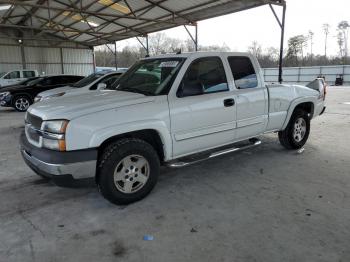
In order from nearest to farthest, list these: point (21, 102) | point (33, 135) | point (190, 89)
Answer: point (33, 135) → point (190, 89) → point (21, 102)

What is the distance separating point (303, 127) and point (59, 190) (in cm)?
453

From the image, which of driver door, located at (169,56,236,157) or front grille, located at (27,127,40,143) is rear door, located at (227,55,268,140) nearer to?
driver door, located at (169,56,236,157)

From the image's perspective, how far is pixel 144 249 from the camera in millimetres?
2688

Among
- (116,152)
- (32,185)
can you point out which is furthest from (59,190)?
(116,152)

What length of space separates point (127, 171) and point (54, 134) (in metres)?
0.92

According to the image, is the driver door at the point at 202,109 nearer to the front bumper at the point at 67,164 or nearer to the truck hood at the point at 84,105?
the truck hood at the point at 84,105

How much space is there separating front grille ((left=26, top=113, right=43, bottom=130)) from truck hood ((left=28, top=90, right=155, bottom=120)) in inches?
1.9

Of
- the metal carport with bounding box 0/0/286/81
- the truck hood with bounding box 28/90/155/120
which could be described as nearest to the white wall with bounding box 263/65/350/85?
the metal carport with bounding box 0/0/286/81

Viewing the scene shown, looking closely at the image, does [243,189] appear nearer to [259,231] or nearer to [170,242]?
[259,231]

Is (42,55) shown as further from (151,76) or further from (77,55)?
(151,76)

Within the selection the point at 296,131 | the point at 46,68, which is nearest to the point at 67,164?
the point at 296,131

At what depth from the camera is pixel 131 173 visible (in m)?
3.49

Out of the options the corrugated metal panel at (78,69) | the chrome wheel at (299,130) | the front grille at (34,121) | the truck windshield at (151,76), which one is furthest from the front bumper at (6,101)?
the corrugated metal panel at (78,69)

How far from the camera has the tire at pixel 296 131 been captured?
17.9 ft
